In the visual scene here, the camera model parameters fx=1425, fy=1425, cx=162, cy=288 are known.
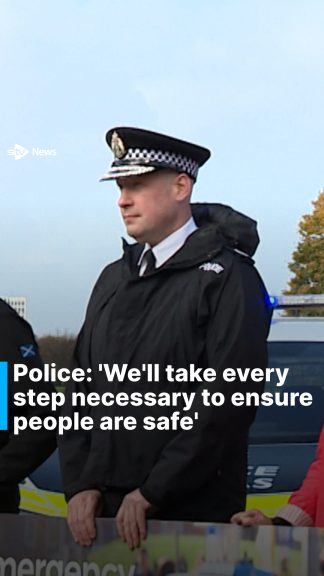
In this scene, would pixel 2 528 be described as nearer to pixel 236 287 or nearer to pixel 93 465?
pixel 93 465

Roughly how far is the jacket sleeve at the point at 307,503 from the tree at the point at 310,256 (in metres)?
0.45

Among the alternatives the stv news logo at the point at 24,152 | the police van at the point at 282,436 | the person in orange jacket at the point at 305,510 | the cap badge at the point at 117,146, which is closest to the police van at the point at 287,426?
the police van at the point at 282,436

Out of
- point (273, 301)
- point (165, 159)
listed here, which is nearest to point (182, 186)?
point (165, 159)

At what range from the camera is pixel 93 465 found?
316 cm

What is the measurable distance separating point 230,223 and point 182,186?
14 cm

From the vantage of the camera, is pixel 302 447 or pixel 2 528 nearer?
pixel 2 528

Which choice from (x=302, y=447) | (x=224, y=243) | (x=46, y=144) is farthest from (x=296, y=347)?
(x=46, y=144)

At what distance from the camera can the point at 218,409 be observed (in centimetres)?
303

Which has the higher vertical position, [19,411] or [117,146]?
[117,146]

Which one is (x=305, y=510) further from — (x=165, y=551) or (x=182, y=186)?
(x=182, y=186)

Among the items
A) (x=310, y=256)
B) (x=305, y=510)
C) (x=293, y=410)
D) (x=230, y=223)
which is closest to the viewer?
(x=305, y=510)

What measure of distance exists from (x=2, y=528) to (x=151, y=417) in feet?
1.51

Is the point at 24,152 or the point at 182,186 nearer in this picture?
the point at 182,186

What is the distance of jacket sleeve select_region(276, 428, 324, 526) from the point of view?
2.96m
